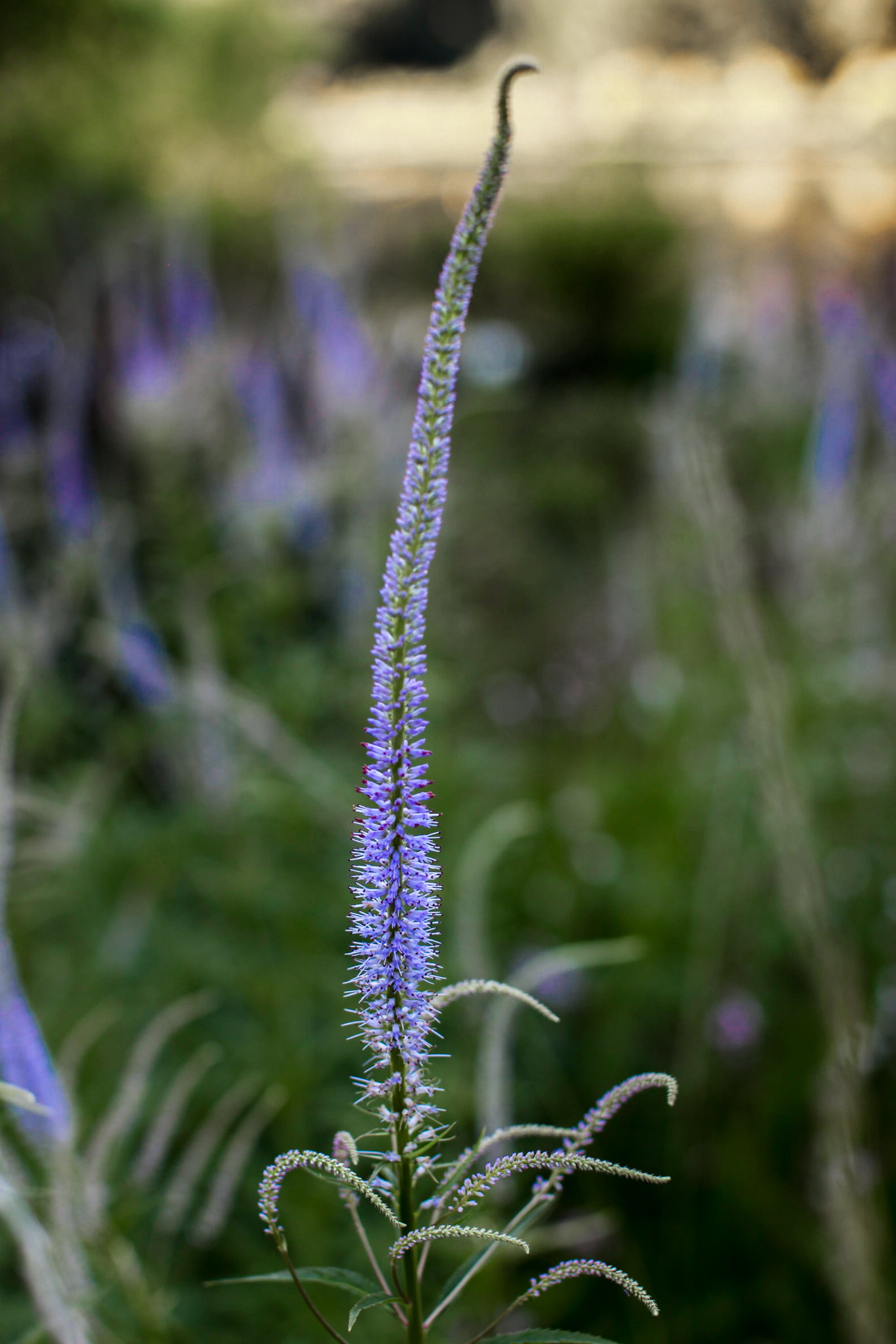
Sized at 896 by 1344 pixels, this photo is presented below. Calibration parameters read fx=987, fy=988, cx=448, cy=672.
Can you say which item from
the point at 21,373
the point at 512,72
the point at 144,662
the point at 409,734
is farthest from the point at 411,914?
the point at 21,373

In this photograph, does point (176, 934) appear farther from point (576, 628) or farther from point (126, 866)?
point (576, 628)

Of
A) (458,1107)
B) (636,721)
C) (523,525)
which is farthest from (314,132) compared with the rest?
(458,1107)

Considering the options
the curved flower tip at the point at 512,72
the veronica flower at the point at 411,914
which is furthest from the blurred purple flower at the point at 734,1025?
the curved flower tip at the point at 512,72

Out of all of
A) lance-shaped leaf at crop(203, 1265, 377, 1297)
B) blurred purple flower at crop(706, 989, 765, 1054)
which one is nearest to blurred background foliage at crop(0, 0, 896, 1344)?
blurred purple flower at crop(706, 989, 765, 1054)

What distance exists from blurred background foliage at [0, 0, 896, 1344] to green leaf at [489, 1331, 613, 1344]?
0.51 meters

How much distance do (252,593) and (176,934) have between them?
3.41 ft

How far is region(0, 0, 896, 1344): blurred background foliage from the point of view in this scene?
2002mm

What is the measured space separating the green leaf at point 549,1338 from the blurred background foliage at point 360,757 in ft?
1.67

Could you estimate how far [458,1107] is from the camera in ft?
5.80

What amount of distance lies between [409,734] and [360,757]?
230 centimetres

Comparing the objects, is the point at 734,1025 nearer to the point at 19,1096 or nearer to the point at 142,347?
the point at 19,1096

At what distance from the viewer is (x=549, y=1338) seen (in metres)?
0.58

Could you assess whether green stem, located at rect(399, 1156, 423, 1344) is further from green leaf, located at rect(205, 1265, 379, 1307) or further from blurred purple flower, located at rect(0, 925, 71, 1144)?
blurred purple flower, located at rect(0, 925, 71, 1144)

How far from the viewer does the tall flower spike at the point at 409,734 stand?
→ 1.69 ft
